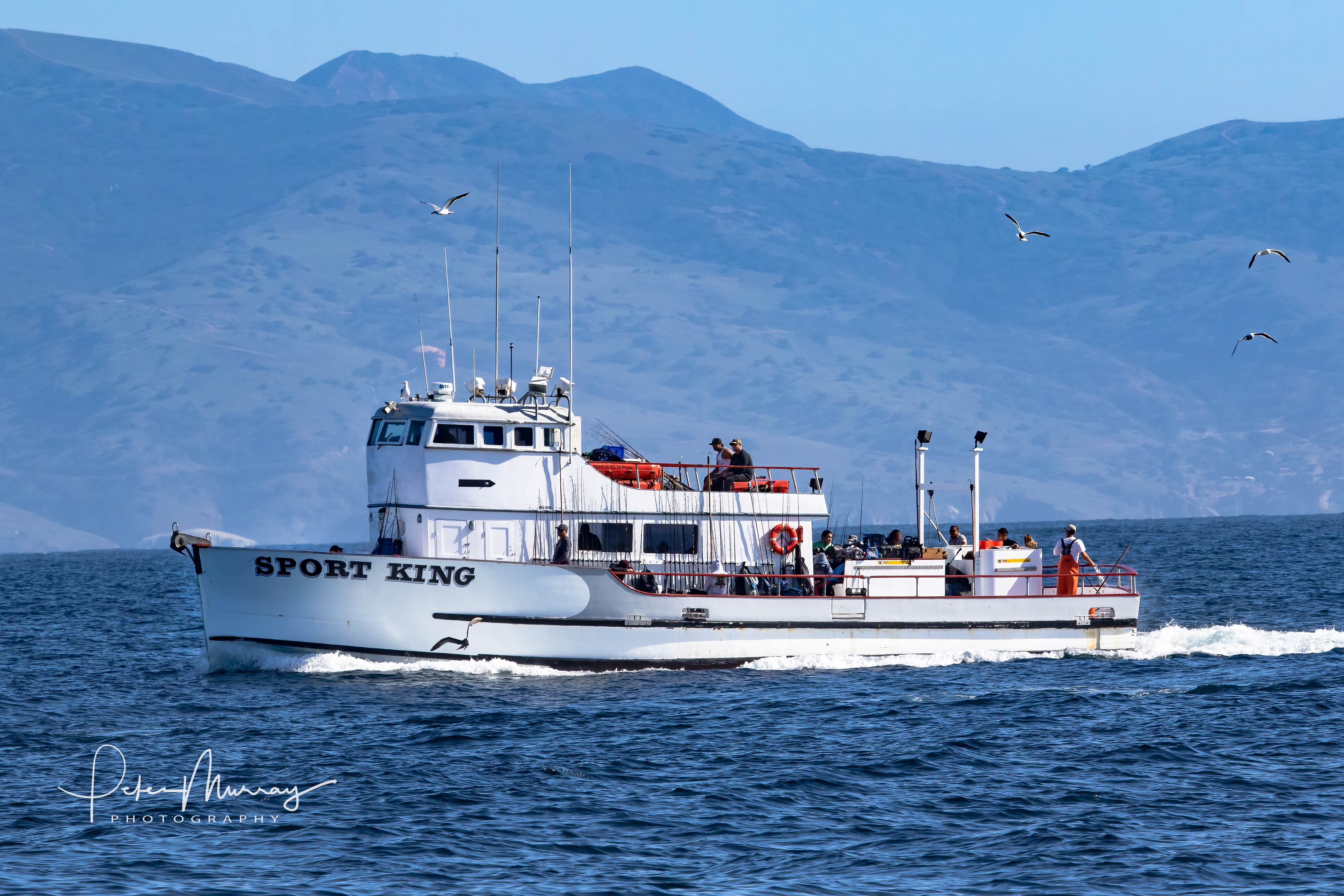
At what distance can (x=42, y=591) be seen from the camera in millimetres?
84000

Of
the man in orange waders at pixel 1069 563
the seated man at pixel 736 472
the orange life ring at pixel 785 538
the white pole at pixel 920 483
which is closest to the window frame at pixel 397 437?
the seated man at pixel 736 472

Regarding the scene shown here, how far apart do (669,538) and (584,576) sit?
3005mm

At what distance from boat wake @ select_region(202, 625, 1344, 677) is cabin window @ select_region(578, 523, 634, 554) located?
2873mm

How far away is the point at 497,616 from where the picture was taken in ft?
106

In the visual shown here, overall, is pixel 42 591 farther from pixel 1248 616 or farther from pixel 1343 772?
pixel 1343 772

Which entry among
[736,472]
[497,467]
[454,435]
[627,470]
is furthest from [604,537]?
[454,435]

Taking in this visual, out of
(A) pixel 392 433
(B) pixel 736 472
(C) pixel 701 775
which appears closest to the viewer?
(C) pixel 701 775

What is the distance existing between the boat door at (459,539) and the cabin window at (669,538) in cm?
373

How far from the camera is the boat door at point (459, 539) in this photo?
3328 centimetres

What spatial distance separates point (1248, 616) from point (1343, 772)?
26496mm

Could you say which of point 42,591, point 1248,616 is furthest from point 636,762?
point 42,591

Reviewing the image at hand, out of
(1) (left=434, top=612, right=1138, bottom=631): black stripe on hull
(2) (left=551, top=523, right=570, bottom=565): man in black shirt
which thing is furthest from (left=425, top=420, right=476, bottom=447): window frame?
(1) (left=434, top=612, right=1138, bottom=631): black stripe on hull

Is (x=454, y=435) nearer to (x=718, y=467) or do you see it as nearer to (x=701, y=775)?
(x=718, y=467)

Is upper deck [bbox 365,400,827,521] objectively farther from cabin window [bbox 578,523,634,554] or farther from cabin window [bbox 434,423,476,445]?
cabin window [bbox 578,523,634,554]
